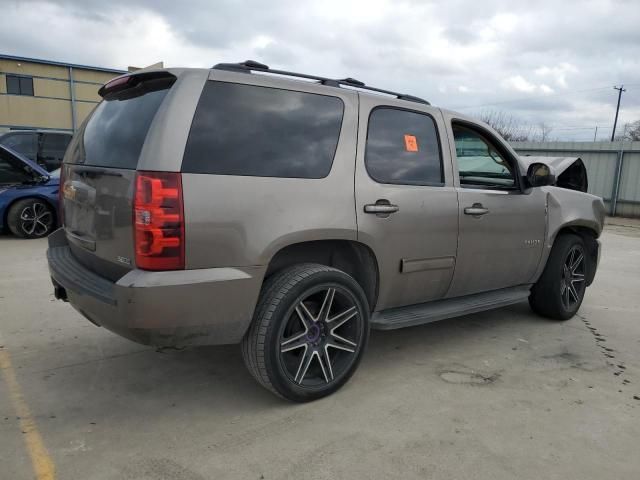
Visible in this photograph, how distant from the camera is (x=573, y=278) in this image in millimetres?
4910

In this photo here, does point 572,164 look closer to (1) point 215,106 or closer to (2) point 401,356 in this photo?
(2) point 401,356

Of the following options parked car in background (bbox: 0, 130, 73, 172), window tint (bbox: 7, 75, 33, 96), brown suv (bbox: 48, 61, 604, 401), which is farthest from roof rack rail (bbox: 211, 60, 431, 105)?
window tint (bbox: 7, 75, 33, 96)

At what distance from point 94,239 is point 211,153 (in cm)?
83

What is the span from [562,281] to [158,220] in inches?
152

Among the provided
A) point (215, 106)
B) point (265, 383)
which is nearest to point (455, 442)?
point (265, 383)

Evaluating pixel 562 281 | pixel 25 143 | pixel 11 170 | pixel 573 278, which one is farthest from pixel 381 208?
pixel 25 143

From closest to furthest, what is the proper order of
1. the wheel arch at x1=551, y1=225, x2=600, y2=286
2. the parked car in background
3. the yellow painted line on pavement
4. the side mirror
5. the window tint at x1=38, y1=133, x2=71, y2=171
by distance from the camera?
the yellow painted line on pavement → the side mirror → the wheel arch at x1=551, y1=225, x2=600, y2=286 → the parked car in background → the window tint at x1=38, y1=133, x2=71, y2=171

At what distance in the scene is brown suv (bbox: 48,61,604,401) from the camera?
A: 8.18ft

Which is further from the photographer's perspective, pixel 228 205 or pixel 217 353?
pixel 217 353

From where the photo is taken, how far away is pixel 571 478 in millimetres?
2391

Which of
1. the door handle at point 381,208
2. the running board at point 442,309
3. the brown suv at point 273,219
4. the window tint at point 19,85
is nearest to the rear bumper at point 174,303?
the brown suv at point 273,219

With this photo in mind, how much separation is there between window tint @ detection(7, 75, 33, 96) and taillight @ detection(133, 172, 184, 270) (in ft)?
97.6

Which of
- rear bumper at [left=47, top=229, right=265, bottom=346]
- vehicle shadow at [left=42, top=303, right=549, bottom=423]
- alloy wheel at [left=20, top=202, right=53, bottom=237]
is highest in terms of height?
rear bumper at [left=47, top=229, right=265, bottom=346]

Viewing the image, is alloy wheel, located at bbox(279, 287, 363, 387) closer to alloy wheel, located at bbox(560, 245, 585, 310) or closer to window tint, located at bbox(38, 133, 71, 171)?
alloy wheel, located at bbox(560, 245, 585, 310)
